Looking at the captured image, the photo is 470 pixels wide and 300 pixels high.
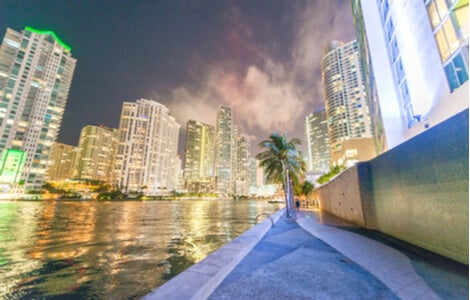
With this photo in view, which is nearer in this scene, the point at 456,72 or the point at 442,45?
the point at 456,72

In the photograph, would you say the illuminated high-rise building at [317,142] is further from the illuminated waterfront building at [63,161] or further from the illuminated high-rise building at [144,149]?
the illuminated waterfront building at [63,161]

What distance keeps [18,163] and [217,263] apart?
12634 centimetres

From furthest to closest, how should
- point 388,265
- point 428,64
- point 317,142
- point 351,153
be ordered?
point 317,142 < point 351,153 < point 428,64 < point 388,265

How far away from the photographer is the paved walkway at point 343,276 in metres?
3.02

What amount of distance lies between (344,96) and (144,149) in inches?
5391

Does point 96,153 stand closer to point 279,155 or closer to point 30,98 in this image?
point 30,98

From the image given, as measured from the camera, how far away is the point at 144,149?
142 meters

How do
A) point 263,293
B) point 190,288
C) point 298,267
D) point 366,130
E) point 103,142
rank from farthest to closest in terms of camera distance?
point 103,142
point 366,130
point 298,267
point 263,293
point 190,288

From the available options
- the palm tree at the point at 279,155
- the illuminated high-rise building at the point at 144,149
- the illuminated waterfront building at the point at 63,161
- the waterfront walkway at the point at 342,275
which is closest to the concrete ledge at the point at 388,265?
the waterfront walkway at the point at 342,275

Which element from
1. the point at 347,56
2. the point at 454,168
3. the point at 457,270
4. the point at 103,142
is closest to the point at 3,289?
the point at 457,270

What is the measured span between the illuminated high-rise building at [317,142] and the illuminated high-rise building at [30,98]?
18141 centimetres

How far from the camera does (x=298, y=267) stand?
4293mm

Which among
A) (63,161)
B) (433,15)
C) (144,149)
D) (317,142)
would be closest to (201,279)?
(433,15)

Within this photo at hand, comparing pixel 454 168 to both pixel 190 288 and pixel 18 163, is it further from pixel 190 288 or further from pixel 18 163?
pixel 18 163
